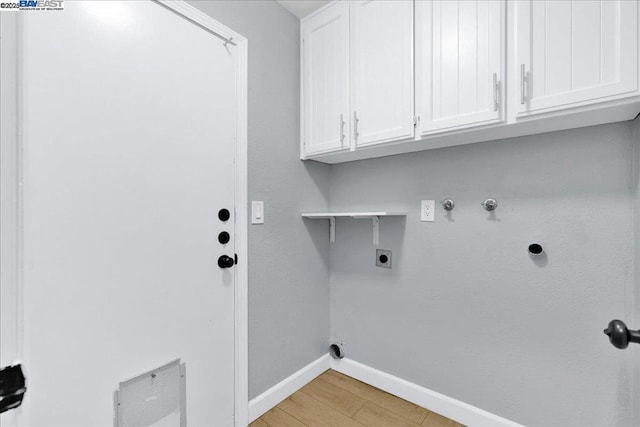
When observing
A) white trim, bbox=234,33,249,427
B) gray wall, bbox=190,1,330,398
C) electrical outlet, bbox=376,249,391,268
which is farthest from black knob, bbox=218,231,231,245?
electrical outlet, bbox=376,249,391,268

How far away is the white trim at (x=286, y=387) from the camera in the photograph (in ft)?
5.23

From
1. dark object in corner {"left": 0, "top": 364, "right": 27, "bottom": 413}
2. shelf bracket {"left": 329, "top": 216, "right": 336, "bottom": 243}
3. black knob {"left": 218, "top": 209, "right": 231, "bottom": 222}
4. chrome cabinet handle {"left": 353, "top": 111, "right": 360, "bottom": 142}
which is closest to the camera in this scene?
dark object in corner {"left": 0, "top": 364, "right": 27, "bottom": 413}

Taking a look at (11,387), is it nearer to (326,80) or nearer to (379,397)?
(379,397)

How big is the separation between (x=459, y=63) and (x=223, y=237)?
1466 mm

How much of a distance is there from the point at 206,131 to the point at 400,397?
1998 millimetres

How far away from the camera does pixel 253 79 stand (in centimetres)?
160

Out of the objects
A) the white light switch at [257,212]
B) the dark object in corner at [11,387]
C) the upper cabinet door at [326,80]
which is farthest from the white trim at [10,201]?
the upper cabinet door at [326,80]

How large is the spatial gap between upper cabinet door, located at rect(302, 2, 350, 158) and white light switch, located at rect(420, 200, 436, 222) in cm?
62

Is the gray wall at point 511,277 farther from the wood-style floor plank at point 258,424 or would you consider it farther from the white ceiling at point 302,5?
the white ceiling at point 302,5

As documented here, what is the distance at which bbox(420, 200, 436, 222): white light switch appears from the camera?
1688 mm

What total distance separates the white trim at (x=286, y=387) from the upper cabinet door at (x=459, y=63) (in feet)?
5.71

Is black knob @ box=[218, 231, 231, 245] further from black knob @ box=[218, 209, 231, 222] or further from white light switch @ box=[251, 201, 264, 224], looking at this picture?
white light switch @ box=[251, 201, 264, 224]

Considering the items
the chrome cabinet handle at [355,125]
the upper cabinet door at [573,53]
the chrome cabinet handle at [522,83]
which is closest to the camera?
the upper cabinet door at [573,53]

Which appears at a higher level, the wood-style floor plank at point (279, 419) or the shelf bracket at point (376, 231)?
the shelf bracket at point (376, 231)
